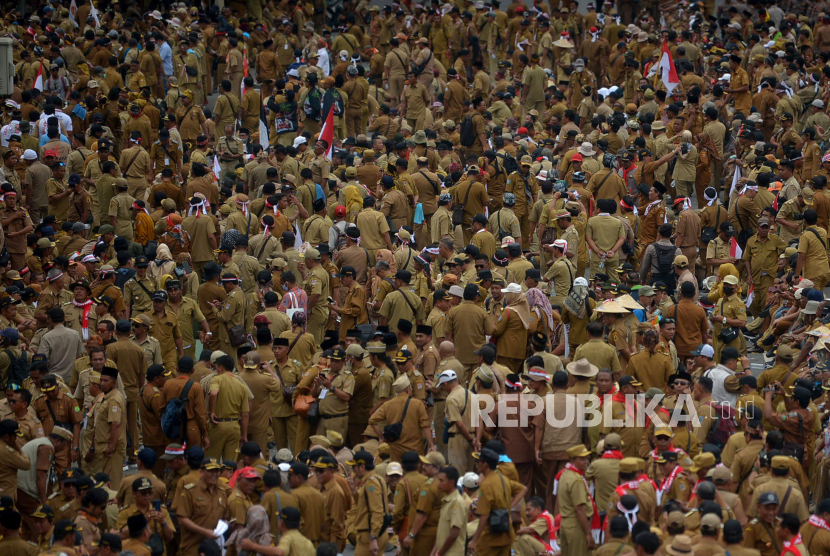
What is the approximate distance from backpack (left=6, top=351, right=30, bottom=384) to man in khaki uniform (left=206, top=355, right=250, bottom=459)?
2.36m

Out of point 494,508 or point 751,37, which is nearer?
point 494,508

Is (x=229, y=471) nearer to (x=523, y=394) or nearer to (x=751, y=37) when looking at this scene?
(x=523, y=394)

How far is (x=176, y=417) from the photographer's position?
11.6 m

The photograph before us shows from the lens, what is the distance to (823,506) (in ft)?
31.5

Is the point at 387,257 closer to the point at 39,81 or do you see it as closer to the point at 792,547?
the point at 792,547

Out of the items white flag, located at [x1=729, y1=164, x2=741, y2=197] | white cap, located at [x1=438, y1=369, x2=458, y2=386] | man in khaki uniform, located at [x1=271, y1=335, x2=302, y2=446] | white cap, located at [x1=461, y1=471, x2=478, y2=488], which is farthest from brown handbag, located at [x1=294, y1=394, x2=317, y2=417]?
white flag, located at [x1=729, y1=164, x2=741, y2=197]

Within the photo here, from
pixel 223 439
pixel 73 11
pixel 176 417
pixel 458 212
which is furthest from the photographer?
pixel 73 11

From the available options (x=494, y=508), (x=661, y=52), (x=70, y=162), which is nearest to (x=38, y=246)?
(x=70, y=162)

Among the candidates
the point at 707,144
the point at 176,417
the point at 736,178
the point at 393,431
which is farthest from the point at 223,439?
the point at 707,144

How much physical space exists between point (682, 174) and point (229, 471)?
999 centimetres

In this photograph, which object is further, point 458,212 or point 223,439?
point 458,212

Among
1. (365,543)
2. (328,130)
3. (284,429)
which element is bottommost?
(365,543)

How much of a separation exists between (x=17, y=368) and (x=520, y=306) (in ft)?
18.3

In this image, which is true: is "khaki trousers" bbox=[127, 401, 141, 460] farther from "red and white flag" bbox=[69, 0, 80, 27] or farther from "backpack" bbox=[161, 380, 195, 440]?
"red and white flag" bbox=[69, 0, 80, 27]
